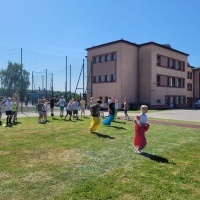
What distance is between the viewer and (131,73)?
41.5 metres

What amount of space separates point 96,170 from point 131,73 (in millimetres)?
35702

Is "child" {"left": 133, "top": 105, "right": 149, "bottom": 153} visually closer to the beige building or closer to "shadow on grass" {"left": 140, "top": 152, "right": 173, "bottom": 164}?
"shadow on grass" {"left": 140, "top": 152, "right": 173, "bottom": 164}

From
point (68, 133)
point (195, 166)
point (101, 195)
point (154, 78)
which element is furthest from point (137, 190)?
point (154, 78)

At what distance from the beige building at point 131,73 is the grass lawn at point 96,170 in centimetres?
2966

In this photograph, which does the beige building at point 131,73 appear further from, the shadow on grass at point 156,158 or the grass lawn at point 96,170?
the shadow on grass at point 156,158

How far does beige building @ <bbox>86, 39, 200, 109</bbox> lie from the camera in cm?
3991

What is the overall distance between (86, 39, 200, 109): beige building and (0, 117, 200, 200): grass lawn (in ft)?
97.3

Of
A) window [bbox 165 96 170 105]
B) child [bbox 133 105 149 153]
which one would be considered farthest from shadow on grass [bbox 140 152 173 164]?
window [bbox 165 96 170 105]

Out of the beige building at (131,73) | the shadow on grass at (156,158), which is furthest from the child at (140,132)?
the beige building at (131,73)

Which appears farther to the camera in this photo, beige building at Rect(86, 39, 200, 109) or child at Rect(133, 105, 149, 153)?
beige building at Rect(86, 39, 200, 109)

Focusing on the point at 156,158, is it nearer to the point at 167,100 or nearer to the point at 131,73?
the point at 131,73

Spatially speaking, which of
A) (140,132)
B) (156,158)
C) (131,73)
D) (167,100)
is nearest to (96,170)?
(156,158)

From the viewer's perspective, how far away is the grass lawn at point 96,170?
5219 millimetres

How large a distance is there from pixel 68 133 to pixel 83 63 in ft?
87.5
